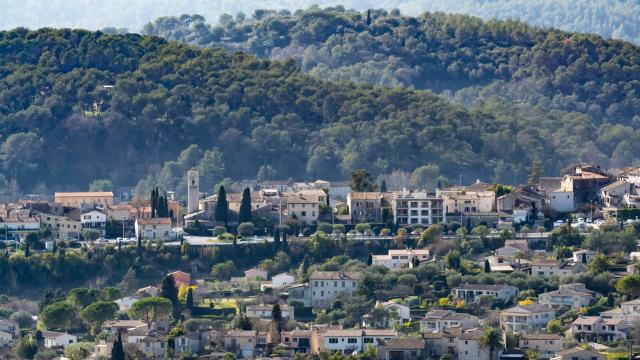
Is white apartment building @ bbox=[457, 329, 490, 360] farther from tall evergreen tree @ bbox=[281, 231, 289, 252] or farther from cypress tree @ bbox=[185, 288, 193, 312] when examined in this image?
tall evergreen tree @ bbox=[281, 231, 289, 252]

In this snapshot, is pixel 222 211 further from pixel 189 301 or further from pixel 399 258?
pixel 189 301

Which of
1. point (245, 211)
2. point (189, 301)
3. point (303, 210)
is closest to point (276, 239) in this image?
point (245, 211)

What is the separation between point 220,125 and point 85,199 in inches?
933

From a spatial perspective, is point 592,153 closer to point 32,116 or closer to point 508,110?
point 508,110

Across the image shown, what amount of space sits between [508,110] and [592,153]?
26.1 feet

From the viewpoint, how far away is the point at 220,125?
119 metres

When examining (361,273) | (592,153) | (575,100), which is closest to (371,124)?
(592,153)

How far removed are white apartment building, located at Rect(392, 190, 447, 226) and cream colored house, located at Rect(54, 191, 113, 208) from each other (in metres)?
10.5

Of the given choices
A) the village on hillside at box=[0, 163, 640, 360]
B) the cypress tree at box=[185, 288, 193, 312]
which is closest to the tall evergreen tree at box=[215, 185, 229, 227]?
the village on hillside at box=[0, 163, 640, 360]

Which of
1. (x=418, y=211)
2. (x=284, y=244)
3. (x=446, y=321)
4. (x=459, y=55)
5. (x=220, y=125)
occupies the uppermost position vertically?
(x=459, y=55)

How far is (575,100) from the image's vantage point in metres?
143

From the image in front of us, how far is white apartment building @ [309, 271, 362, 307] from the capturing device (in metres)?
77.9

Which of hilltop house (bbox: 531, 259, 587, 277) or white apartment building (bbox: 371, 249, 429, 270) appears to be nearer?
hilltop house (bbox: 531, 259, 587, 277)

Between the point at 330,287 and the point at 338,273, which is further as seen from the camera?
the point at 338,273
